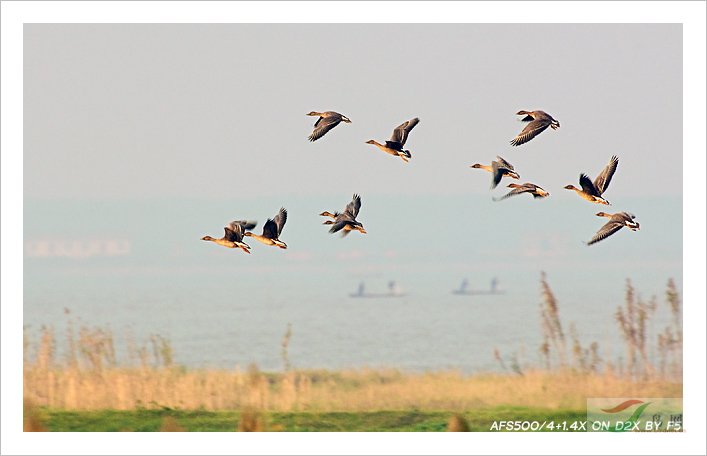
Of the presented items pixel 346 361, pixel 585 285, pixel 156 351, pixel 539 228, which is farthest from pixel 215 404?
pixel 539 228

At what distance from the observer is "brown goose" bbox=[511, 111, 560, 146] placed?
41.7 ft

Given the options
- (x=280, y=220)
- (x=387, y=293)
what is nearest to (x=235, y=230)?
(x=280, y=220)

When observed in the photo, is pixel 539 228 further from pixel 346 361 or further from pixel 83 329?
pixel 83 329

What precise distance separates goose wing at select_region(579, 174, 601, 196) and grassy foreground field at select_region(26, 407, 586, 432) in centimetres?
287

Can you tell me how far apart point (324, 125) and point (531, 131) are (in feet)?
8.00

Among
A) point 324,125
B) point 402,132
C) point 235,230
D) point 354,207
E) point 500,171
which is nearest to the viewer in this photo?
point 235,230

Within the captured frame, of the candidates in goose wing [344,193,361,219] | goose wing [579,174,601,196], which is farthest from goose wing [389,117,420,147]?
goose wing [579,174,601,196]

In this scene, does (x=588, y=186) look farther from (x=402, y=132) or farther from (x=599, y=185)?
(x=402, y=132)

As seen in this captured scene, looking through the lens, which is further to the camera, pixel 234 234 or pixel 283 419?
pixel 283 419

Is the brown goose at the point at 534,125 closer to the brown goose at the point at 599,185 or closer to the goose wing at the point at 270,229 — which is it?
the brown goose at the point at 599,185

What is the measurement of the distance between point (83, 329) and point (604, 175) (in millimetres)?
6778

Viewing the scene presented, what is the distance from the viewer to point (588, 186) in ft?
41.8

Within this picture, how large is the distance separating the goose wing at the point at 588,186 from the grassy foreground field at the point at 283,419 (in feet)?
9.40

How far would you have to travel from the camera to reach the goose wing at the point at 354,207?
13047mm
